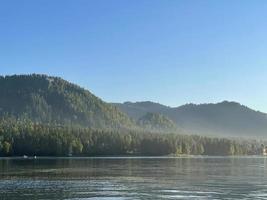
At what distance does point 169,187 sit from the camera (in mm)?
95250

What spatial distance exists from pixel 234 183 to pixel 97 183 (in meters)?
24.0

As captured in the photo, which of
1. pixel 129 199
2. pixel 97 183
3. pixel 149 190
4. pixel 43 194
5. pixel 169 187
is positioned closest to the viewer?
pixel 129 199

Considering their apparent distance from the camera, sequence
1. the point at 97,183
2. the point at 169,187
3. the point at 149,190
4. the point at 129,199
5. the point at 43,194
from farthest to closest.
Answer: the point at 97,183 < the point at 169,187 < the point at 149,190 < the point at 43,194 < the point at 129,199

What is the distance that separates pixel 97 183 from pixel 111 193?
18.5 metres

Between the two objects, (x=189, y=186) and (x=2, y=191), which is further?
(x=189, y=186)

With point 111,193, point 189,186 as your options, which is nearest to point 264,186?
point 189,186

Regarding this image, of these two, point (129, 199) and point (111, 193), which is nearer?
point (129, 199)

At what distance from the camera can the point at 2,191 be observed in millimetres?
84812

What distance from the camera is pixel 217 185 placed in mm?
98938

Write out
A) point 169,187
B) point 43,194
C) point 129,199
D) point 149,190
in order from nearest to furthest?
1. point 129,199
2. point 43,194
3. point 149,190
4. point 169,187

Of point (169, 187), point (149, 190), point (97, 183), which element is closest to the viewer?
point (149, 190)

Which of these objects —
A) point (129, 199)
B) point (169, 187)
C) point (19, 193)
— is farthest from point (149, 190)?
point (19, 193)

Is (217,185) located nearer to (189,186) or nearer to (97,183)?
(189,186)

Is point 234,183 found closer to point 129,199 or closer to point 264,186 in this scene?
point 264,186
